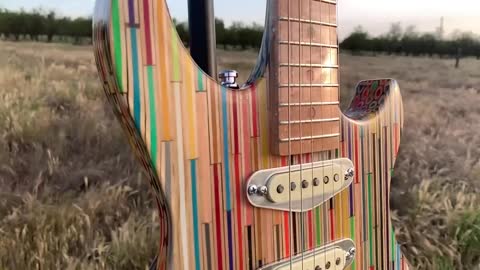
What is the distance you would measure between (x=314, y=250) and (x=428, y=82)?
2.55ft

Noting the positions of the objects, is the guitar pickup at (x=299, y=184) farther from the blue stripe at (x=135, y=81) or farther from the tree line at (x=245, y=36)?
the tree line at (x=245, y=36)

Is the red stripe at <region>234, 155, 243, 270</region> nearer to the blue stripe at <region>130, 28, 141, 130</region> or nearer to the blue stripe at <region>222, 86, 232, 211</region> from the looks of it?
the blue stripe at <region>222, 86, 232, 211</region>

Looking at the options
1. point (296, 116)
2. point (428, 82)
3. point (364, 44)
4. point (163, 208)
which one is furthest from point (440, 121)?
point (163, 208)

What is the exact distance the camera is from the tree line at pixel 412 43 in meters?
1.05

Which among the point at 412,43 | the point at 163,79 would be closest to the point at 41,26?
the point at 163,79

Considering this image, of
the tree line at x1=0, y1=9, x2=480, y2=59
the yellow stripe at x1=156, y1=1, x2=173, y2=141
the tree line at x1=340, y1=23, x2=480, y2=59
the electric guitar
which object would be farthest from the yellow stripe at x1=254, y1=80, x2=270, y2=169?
the tree line at x1=340, y1=23, x2=480, y2=59

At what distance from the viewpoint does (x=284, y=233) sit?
1.63 feet

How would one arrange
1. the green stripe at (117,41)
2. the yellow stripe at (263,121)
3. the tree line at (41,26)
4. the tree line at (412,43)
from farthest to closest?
the tree line at (412,43) < the tree line at (41,26) < the yellow stripe at (263,121) < the green stripe at (117,41)

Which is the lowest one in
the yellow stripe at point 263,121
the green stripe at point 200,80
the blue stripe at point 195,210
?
the blue stripe at point 195,210

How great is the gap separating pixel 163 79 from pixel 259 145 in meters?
0.13

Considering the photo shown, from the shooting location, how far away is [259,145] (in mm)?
475

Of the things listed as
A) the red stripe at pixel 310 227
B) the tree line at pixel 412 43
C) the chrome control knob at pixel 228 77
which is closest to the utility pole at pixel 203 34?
the chrome control knob at pixel 228 77

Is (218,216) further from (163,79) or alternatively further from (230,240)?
(163,79)

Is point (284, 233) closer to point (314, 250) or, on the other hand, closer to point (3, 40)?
point (314, 250)
